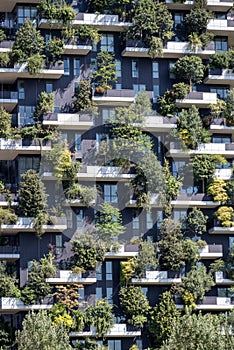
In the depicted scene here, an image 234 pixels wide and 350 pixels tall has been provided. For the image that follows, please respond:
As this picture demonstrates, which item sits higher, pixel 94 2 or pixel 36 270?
pixel 94 2

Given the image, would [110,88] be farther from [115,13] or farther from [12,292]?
[12,292]

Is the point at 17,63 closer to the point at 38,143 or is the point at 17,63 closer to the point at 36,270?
the point at 38,143

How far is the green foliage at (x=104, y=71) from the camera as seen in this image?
3807 inches

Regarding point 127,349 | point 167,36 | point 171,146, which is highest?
point 167,36

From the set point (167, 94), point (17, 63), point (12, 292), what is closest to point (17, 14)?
point (17, 63)

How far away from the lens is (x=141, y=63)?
98.1m

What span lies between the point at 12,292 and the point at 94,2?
16493 mm

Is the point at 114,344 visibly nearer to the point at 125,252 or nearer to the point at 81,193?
the point at 125,252

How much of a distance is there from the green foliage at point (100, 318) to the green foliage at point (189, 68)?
44.1 ft

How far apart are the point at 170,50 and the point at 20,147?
32.9 feet

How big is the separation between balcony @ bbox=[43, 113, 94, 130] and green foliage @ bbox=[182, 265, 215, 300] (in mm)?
9625

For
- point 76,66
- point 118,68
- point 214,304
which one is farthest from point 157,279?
point 76,66

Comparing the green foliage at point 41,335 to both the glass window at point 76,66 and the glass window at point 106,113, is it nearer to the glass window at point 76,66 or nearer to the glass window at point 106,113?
the glass window at point 106,113

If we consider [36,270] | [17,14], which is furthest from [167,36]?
[36,270]
